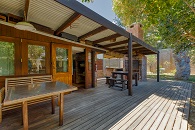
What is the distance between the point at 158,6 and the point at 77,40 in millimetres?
3348

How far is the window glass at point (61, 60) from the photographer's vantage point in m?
4.42

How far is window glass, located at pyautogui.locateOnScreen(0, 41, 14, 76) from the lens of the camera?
3.10 m

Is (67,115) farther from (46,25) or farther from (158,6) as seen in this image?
(158,6)

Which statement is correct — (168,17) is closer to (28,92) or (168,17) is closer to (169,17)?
(169,17)

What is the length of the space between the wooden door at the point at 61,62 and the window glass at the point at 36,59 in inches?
14.9

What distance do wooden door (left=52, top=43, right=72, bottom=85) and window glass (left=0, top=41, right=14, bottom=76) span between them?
1.28 m

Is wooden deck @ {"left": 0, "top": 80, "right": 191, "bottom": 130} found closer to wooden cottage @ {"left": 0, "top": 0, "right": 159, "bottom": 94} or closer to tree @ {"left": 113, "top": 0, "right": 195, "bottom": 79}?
A: wooden cottage @ {"left": 0, "top": 0, "right": 159, "bottom": 94}

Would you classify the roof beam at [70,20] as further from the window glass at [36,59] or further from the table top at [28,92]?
the table top at [28,92]

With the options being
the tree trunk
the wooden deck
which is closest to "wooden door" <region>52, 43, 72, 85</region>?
the wooden deck

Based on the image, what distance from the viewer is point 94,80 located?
19.9 feet

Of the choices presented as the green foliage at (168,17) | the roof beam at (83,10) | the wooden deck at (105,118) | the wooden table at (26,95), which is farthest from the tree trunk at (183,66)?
the wooden table at (26,95)

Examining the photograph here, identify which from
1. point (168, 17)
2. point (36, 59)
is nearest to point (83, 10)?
point (36, 59)

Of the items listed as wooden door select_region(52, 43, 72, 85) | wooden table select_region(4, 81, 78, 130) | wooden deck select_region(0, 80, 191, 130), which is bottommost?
wooden deck select_region(0, 80, 191, 130)

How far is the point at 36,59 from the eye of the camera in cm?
382
